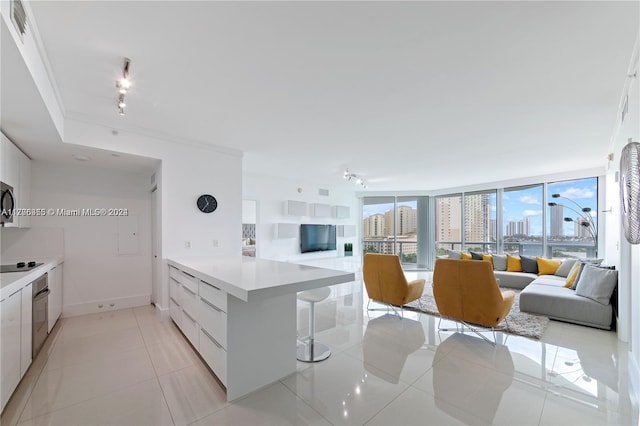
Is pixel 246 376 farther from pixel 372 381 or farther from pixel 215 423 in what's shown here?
pixel 372 381

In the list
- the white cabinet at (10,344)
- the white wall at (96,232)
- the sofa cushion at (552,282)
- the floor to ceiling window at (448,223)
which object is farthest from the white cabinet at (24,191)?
the floor to ceiling window at (448,223)

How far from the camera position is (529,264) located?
5.97m

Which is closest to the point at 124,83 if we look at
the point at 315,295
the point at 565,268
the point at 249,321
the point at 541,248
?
the point at 249,321

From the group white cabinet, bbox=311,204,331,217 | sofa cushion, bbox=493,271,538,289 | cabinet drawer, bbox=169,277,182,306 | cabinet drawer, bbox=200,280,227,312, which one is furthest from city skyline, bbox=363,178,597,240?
cabinet drawer, bbox=169,277,182,306

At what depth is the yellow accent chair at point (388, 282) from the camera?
381 cm

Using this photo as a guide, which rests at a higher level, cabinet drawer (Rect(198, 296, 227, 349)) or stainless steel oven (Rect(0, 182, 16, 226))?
stainless steel oven (Rect(0, 182, 16, 226))

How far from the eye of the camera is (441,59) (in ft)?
6.86

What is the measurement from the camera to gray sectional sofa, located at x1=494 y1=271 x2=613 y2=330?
345 cm

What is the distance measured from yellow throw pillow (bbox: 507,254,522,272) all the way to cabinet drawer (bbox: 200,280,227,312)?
6.52 meters

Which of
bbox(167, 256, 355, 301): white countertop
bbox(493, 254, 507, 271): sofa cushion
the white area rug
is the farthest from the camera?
bbox(493, 254, 507, 271): sofa cushion

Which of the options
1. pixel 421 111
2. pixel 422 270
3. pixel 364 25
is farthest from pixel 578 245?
pixel 364 25

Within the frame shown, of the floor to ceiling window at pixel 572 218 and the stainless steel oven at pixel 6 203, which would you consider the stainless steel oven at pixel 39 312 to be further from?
the floor to ceiling window at pixel 572 218

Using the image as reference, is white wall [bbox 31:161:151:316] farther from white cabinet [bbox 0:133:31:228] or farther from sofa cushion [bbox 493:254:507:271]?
sofa cushion [bbox 493:254:507:271]

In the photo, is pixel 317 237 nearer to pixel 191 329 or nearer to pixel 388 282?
pixel 388 282
